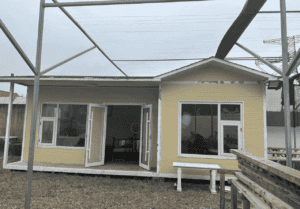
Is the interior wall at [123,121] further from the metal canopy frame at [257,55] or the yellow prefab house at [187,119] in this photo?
the metal canopy frame at [257,55]

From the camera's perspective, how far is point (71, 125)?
7445mm

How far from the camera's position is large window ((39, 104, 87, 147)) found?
7.36 metres

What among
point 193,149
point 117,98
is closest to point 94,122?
point 117,98

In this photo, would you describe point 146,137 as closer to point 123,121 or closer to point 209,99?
point 209,99

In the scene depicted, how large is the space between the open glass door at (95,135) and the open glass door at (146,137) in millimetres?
1396

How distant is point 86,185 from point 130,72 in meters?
4.17

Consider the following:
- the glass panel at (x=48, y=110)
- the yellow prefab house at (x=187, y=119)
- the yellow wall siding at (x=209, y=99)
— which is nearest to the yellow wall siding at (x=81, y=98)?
the yellow prefab house at (x=187, y=119)

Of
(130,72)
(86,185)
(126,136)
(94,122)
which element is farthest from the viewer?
(126,136)

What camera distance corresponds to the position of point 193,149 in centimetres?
607

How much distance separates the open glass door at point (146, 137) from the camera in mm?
6577

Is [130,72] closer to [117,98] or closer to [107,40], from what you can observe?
[117,98]

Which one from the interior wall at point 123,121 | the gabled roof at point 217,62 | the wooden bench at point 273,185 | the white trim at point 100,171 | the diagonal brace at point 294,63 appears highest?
the gabled roof at point 217,62

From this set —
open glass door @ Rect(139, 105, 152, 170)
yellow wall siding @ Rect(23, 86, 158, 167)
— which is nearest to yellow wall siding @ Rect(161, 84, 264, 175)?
open glass door @ Rect(139, 105, 152, 170)

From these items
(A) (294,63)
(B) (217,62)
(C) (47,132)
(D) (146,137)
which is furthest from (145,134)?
(A) (294,63)
